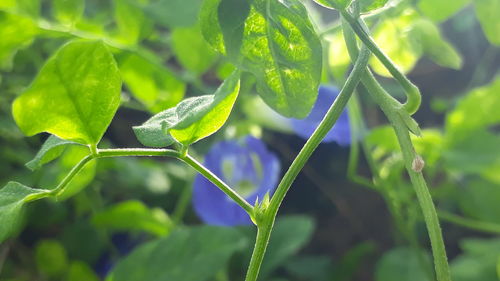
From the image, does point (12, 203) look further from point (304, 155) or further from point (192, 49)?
point (192, 49)

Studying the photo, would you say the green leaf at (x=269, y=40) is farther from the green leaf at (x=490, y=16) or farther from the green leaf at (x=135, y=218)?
the green leaf at (x=135, y=218)

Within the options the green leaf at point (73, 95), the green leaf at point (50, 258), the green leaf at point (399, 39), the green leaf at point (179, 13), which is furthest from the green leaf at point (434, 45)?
the green leaf at point (50, 258)

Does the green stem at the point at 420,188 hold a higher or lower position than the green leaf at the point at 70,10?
higher

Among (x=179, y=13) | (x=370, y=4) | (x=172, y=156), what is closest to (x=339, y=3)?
(x=370, y=4)

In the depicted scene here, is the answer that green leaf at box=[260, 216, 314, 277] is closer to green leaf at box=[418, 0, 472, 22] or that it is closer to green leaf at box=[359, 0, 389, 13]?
green leaf at box=[418, 0, 472, 22]

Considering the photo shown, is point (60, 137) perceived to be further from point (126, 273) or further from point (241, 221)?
point (241, 221)

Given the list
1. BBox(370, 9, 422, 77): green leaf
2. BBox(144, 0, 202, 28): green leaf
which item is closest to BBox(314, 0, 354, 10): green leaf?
BBox(370, 9, 422, 77): green leaf
